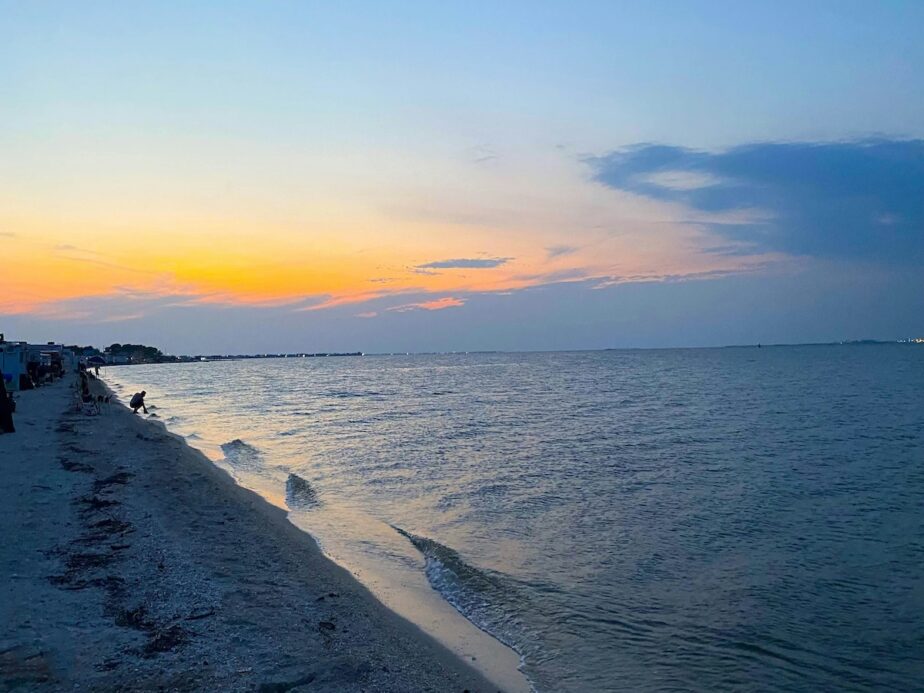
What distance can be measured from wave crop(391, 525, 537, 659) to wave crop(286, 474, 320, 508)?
5286 mm

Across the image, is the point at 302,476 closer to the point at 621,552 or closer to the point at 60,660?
the point at 621,552

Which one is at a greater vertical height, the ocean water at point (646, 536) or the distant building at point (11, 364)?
the distant building at point (11, 364)

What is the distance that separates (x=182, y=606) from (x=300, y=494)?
32.8 feet

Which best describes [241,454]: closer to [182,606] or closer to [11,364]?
[182,606]

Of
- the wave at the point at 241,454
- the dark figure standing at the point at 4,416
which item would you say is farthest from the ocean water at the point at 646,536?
the dark figure standing at the point at 4,416

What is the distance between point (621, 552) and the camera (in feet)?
40.2

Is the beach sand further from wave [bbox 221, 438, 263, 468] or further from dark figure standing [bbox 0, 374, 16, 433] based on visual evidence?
dark figure standing [bbox 0, 374, 16, 433]

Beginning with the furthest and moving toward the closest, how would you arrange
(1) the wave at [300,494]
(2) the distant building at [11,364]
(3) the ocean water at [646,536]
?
(2) the distant building at [11,364], (1) the wave at [300,494], (3) the ocean water at [646,536]

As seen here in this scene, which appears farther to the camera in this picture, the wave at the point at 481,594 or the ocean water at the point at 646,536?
the wave at the point at 481,594

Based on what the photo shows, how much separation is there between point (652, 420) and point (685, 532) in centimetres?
2252

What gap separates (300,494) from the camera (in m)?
18.1

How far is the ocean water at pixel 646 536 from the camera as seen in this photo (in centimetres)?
819

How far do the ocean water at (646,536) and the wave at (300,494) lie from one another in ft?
0.32

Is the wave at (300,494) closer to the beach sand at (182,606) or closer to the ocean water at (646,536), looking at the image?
the ocean water at (646,536)
